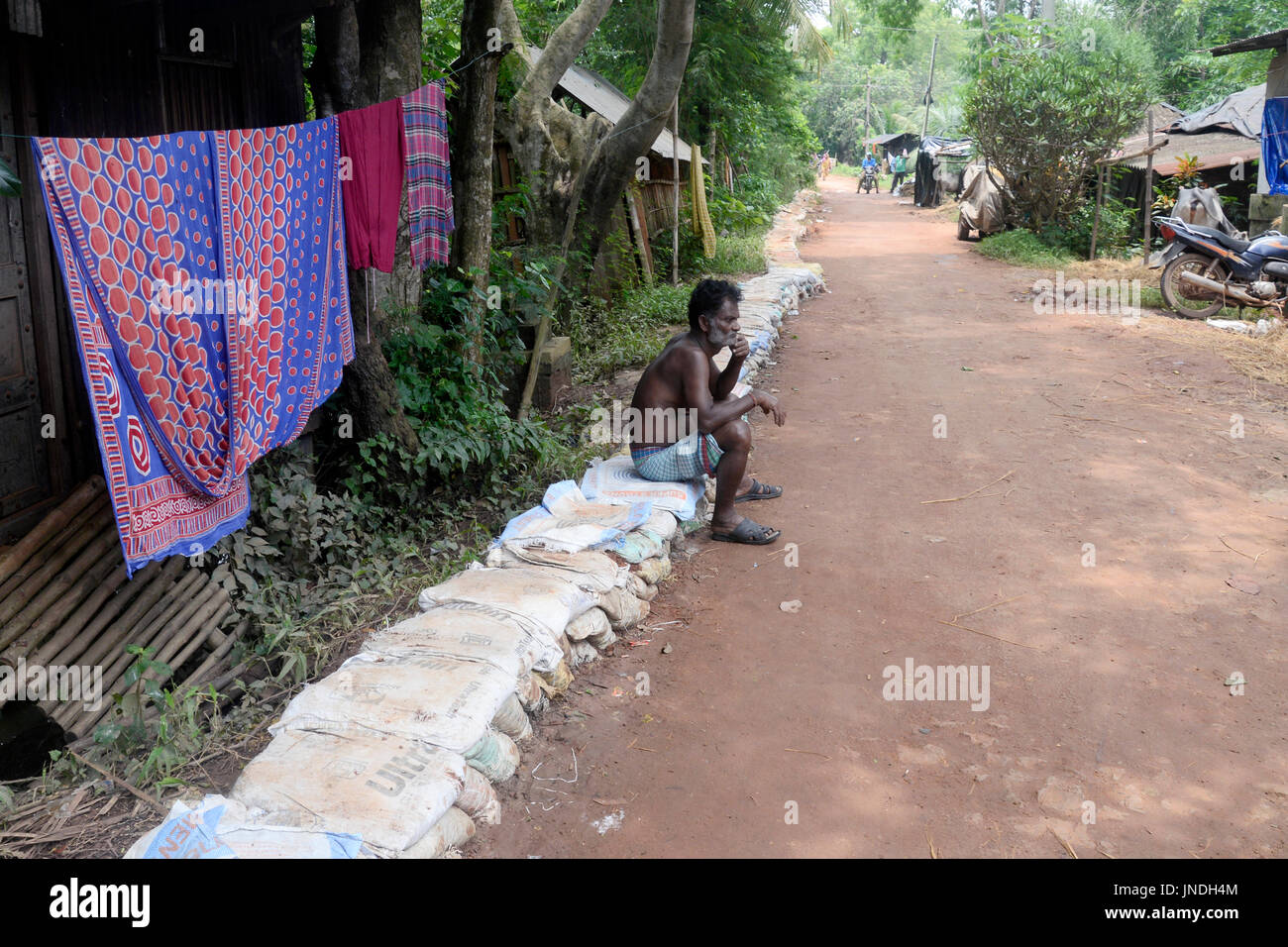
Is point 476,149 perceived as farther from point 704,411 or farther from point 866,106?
point 866,106

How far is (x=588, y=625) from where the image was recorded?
155 inches

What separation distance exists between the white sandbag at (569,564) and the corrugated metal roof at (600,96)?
7720mm

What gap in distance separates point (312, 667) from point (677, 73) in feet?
20.1

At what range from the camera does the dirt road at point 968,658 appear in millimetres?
2938

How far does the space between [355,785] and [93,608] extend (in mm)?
1675

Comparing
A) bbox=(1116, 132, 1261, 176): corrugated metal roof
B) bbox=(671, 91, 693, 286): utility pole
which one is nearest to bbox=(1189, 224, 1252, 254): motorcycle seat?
bbox=(1116, 132, 1261, 176): corrugated metal roof

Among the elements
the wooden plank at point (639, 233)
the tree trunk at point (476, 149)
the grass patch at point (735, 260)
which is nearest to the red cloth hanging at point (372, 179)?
the tree trunk at point (476, 149)

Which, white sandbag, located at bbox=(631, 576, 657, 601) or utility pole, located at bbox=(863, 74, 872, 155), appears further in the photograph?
utility pole, located at bbox=(863, 74, 872, 155)

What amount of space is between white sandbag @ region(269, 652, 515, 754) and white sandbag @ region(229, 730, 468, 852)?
0.17 feet

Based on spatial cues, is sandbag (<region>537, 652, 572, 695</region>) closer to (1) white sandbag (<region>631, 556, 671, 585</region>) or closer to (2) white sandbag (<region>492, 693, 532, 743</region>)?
(2) white sandbag (<region>492, 693, 532, 743</region>)

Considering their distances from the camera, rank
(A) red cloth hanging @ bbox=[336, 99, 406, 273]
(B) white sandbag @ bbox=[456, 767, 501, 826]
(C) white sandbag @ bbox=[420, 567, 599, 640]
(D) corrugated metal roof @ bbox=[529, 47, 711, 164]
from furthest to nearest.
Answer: (D) corrugated metal roof @ bbox=[529, 47, 711, 164], (A) red cloth hanging @ bbox=[336, 99, 406, 273], (C) white sandbag @ bbox=[420, 567, 599, 640], (B) white sandbag @ bbox=[456, 767, 501, 826]

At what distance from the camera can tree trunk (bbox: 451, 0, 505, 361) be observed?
5.39 m

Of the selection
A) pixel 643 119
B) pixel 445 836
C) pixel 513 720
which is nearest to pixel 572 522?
pixel 513 720

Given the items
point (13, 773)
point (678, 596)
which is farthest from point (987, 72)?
point (13, 773)
